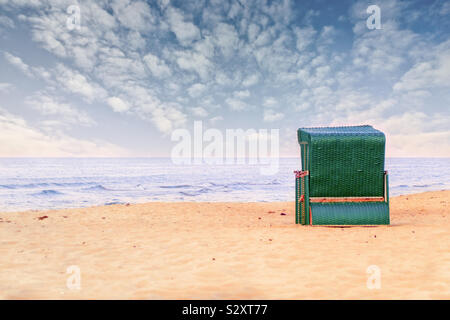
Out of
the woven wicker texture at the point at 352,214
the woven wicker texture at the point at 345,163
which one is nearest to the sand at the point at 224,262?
the woven wicker texture at the point at 352,214

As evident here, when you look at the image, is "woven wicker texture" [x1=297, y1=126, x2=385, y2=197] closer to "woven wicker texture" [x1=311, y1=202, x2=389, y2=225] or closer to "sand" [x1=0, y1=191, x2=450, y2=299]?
"woven wicker texture" [x1=311, y1=202, x2=389, y2=225]

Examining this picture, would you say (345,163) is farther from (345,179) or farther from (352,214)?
(352,214)

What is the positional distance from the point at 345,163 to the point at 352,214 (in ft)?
5.59

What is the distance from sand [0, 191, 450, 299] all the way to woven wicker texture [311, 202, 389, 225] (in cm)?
44

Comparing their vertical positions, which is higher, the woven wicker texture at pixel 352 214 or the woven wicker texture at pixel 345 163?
the woven wicker texture at pixel 345 163

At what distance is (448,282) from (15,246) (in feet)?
31.4

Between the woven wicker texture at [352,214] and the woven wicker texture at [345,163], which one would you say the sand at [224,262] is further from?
the woven wicker texture at [345,163]

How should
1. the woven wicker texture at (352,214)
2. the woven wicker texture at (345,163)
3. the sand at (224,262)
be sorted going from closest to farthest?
the sand at (224,262) < the woven wicker texture at (345,163) < the woven wicker texture at (352,214)

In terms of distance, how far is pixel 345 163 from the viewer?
395 inches

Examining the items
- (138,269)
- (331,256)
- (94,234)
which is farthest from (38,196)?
(331,256)

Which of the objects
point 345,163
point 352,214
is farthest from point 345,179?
point 352,214

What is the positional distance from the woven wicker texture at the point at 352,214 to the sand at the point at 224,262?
44cm

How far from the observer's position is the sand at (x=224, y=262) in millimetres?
4754
